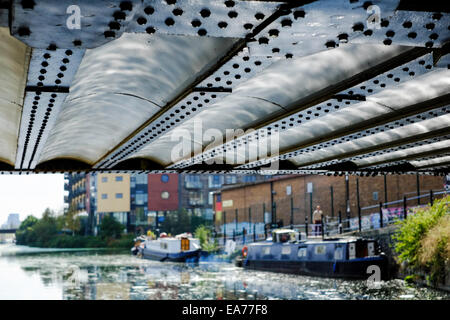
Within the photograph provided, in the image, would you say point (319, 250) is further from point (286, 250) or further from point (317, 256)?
point (286, 250)

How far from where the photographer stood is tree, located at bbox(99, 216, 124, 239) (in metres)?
75.3

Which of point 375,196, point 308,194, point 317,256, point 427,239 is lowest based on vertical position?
point 317,256

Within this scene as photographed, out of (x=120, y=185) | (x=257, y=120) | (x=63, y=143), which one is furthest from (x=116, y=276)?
(x=120, y=185)

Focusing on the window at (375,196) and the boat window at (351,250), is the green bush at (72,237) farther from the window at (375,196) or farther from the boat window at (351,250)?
the boat window at (351,250)

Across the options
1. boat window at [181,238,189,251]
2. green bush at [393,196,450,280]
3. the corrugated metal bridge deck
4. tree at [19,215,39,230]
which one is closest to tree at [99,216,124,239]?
boat window at [181,238,189,251]

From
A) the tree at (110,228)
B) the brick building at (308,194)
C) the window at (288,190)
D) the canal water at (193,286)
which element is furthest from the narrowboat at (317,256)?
the tree at (110,228)

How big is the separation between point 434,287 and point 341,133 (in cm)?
1063

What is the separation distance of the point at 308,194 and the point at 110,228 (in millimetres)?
45062

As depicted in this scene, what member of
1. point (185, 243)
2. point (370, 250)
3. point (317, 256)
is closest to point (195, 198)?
point (185, 243)

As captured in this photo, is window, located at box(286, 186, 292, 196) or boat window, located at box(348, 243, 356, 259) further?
window, located at box(286, 186, 292, 196)

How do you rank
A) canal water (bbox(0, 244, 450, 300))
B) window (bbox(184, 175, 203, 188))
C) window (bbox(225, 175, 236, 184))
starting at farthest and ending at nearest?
window (bbox(184, 175, 203, 188)) < window (bbox(225, 175, 236, 184)) < canal water (bbox(0, 244, 450, 300))

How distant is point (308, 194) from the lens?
36.9 meters

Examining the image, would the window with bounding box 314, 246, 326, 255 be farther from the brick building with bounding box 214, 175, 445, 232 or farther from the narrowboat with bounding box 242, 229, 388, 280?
the brick building with bounding box 214, 175, 445, 232

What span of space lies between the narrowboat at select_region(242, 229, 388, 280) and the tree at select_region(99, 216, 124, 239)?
50.2 metres
